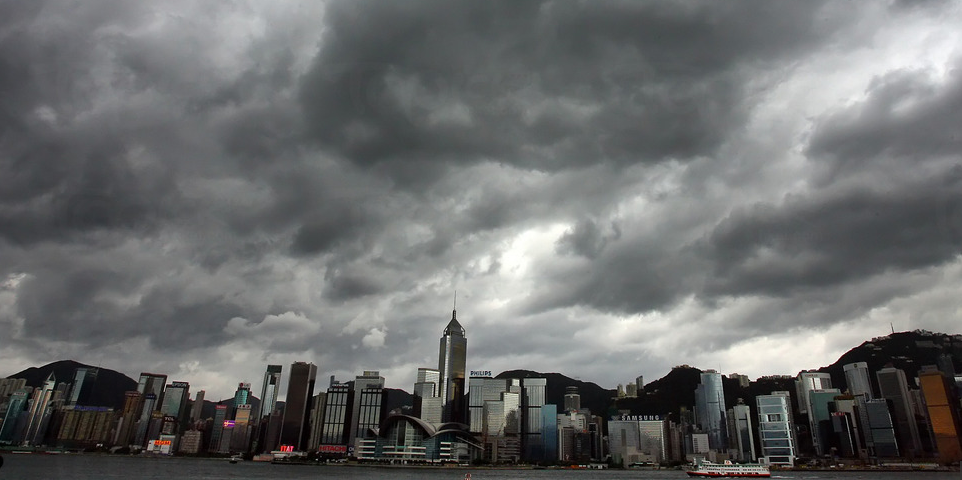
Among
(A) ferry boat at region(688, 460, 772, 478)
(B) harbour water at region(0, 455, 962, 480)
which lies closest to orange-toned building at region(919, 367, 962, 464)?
(B) harbour water at region(0, 455, 962, 480)

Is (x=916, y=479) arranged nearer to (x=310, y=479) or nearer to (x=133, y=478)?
(x=310, y=479)

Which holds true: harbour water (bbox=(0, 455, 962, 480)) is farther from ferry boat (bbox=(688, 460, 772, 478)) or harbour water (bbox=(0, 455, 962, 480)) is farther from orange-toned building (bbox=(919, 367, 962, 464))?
orange-toned building (bbox=(919, 367, 962, 464))

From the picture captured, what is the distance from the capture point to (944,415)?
195 meters

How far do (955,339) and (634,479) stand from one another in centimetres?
8585

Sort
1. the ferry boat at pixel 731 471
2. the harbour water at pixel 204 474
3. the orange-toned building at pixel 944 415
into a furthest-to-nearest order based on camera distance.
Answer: the orange-toned building at pixel 944 415 → the ferry boat at pixel 731 471 → the harbour water at pixel 204 474

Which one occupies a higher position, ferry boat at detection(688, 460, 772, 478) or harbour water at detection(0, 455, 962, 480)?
ferry boat at detection(688, 460, 772, 478)

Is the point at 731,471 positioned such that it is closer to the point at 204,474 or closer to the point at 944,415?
the point at 944,415

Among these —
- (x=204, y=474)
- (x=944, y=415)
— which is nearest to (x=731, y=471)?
(x=944, y=415)

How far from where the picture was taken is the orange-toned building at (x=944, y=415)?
18462 centimetres

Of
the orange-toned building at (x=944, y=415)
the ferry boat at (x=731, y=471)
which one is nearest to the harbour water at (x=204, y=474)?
the ferry boat at (x=731, y=471)

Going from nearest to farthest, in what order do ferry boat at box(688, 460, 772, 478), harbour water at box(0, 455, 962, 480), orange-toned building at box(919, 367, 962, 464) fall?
harbour water at box(0, 455, 962, 480), ferry boat at box(688, 460, 772, 478), orange-toned building at box(919, 367, 962, 464)

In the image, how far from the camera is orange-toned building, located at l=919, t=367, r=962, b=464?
185 metres

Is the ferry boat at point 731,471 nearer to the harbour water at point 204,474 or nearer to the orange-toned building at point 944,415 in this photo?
the harbour water at point 204,474

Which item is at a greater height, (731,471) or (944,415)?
(944,415)
